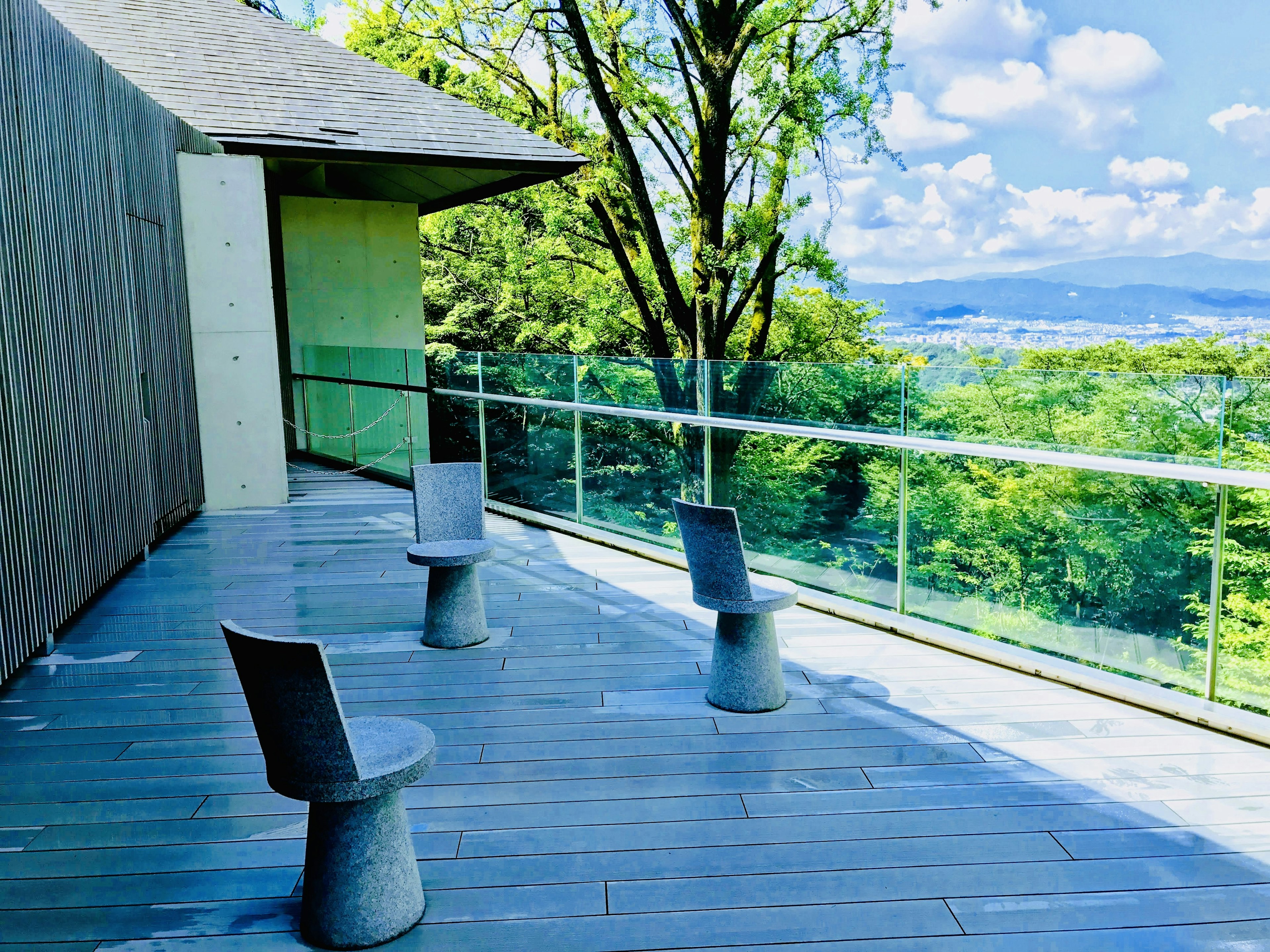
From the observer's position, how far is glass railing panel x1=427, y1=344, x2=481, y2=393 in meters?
10.2

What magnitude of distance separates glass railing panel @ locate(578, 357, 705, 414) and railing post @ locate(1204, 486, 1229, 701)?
3.48 meters

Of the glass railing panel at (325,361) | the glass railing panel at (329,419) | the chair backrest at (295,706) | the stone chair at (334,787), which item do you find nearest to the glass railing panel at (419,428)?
the glass railing panel at (329,419)

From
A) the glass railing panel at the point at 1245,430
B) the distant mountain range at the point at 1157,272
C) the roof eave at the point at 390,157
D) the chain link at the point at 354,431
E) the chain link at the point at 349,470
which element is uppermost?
the distant mountain range at the point at 1157,272

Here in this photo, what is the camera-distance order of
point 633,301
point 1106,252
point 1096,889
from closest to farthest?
point 1096,889 < point 633,301 < point 1106,252

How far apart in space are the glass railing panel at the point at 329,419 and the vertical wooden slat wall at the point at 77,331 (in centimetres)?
415

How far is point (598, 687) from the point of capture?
193 inches

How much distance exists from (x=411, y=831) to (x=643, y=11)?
18217 millimetres

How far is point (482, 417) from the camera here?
1006cm

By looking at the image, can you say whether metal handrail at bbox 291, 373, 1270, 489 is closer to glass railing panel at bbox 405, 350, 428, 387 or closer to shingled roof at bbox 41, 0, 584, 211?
glass railing panel at bbox 405, 350, 428, 387

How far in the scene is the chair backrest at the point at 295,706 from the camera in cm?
257

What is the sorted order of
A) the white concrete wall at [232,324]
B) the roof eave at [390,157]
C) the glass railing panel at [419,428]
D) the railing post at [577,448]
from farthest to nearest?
the glass railing panel at [419,428], the roof eave at [390,157], the white concrete wall at [232,324], the railing post at [577,448]

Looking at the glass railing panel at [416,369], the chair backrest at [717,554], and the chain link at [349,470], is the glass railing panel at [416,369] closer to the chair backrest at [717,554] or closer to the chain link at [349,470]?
the chain link at [349,470]

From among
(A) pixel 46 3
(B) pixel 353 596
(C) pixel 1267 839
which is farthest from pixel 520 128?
(C) pixel 1267 839

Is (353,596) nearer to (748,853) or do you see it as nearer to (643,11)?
(748,853)
